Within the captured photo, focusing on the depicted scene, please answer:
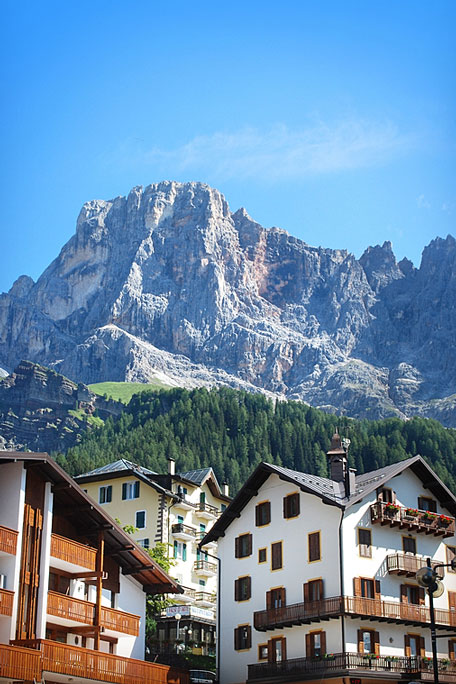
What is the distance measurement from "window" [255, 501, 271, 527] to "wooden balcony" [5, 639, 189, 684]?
1465 cm

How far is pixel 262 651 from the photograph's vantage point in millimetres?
61250

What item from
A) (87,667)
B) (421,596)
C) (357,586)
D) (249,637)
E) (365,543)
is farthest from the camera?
(249,637)

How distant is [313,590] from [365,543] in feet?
14.2

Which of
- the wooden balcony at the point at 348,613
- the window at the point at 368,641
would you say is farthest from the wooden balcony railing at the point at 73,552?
the window at the point at 368,641

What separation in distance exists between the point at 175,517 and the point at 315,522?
3190 cm

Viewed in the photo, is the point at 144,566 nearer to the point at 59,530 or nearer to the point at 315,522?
the point at 59,530

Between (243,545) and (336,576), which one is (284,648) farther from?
(243,545)

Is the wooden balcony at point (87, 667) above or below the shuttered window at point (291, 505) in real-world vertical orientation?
below

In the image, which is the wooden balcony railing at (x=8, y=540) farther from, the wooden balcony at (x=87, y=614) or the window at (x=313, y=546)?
the window at (x=313, y=546)

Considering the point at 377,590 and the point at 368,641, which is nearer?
the point at 368,641

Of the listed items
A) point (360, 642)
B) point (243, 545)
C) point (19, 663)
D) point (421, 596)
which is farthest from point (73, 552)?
point (421, 596)

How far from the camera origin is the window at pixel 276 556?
62.0m

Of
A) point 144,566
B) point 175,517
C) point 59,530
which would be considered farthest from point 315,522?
point 175,517

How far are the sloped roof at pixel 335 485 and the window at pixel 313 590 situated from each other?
5.00 metres
